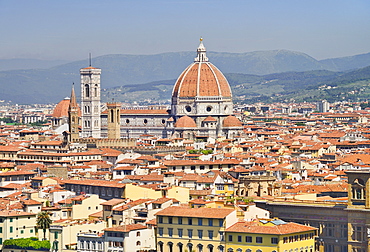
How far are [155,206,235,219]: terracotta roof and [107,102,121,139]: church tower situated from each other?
88.1m

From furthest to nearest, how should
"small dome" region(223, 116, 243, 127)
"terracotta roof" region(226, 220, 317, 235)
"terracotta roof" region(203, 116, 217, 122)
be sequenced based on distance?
"terracotta roof" region(203, 116, 217, 122) < "small dome" region(223, 116, 243, 127) < "terracotta roof" region(226, 220, 317, 235)

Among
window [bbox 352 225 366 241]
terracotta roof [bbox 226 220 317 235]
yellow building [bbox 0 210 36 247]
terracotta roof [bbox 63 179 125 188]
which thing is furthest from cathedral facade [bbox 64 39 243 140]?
terracotta roof [bbox 226 220 317 235]

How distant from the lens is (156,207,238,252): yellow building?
52.1 metres

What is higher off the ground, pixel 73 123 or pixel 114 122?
pixel 114 122

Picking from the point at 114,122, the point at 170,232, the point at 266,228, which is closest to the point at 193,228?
the point at 170,232

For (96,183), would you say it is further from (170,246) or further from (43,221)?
(170,246)

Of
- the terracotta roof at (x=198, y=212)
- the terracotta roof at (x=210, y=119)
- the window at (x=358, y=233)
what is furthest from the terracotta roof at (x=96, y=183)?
the terracotta roof at (x=210, y=119)

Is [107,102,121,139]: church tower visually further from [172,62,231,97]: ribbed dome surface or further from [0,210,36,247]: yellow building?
[0,210,36,247]: yellow building

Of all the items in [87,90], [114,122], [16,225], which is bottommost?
[16,225]

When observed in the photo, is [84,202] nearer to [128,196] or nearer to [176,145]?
[128,196]

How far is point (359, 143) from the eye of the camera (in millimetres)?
123188

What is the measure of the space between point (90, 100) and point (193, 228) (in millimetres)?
111329

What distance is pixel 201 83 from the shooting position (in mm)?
165250

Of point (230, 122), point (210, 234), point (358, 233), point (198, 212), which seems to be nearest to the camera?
point (210, 234)
